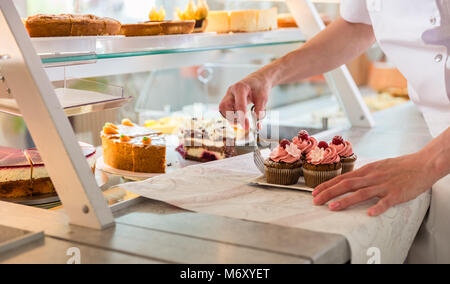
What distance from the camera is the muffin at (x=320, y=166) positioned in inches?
46.6

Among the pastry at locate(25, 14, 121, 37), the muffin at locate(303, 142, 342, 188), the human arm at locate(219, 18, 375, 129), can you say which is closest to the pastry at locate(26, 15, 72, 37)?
the pastry at locate(25, 14, 121, 37)

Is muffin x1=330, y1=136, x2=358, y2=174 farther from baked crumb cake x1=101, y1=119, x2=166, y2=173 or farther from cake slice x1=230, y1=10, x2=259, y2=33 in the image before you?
cake slice x1=230, y1=10, x2=259, y2=33

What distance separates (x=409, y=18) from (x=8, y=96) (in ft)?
3.26

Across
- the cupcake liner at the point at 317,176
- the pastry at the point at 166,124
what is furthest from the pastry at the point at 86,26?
the pastry at the point at 166,124

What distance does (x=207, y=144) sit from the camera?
5.46 feet

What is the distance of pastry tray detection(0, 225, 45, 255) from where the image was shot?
2.90ft

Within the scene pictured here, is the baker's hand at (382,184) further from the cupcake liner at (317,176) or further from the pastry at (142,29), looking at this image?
the pastry at (142,29)

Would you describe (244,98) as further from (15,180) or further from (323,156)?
(15,180)

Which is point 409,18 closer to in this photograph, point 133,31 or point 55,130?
point 133,31

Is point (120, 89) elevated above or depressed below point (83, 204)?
above

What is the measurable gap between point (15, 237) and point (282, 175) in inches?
21.7

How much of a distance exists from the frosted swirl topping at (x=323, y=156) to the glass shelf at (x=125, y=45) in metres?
0.47
